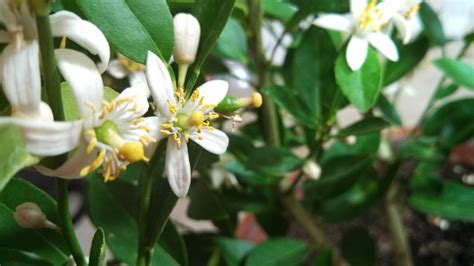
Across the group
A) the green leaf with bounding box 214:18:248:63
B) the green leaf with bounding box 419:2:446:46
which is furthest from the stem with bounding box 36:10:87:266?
the green leaf with bounding box 419:2:446:46

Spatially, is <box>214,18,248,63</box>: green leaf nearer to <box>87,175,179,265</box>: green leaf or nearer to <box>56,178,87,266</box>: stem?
<box>87,175,179,265</box>: green leaf

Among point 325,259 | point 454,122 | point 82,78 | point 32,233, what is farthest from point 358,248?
point 82,78

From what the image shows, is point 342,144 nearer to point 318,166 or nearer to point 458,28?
point 318,166

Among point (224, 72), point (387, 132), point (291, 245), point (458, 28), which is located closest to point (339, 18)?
point (224, 72)

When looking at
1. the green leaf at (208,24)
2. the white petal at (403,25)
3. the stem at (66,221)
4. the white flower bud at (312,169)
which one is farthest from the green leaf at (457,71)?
the stem at (66,221)

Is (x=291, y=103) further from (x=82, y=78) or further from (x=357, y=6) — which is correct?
(x=82, y=78)

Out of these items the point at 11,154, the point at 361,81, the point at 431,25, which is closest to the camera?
the point at 11,154

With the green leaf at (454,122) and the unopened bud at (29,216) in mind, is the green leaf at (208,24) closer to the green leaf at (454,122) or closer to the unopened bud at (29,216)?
the unopened bud at (29,216)
